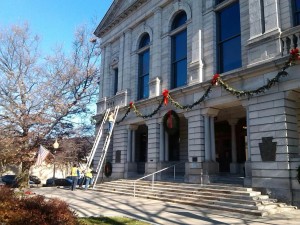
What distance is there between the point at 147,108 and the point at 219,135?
5.17 meters

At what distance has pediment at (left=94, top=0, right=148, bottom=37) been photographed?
1011 inches

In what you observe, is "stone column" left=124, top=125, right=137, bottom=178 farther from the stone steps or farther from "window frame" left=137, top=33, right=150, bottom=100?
the stone steps

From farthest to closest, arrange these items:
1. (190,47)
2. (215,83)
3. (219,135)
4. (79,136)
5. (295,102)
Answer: (79,136) < (219,135) < (190,47) < (215,83) < (295,102)

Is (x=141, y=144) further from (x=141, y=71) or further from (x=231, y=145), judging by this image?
(x=231, y=145)

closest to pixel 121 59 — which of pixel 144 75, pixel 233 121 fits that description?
pixel 144 75

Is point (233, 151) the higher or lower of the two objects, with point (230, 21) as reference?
lower

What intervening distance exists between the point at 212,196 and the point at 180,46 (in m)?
10.6

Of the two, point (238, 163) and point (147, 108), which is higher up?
point (147, 108)

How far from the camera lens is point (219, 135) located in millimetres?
21344

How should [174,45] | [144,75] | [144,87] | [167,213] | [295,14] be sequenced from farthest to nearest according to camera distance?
[144,75] < [144,87] < [174,45] < [295,14] < [167,213]

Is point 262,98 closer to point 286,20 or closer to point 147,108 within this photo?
point 286,20

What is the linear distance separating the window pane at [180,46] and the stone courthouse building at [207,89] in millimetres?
65

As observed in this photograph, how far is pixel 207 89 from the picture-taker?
17.3 metres

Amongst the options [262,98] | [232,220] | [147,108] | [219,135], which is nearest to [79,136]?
[147,108]
